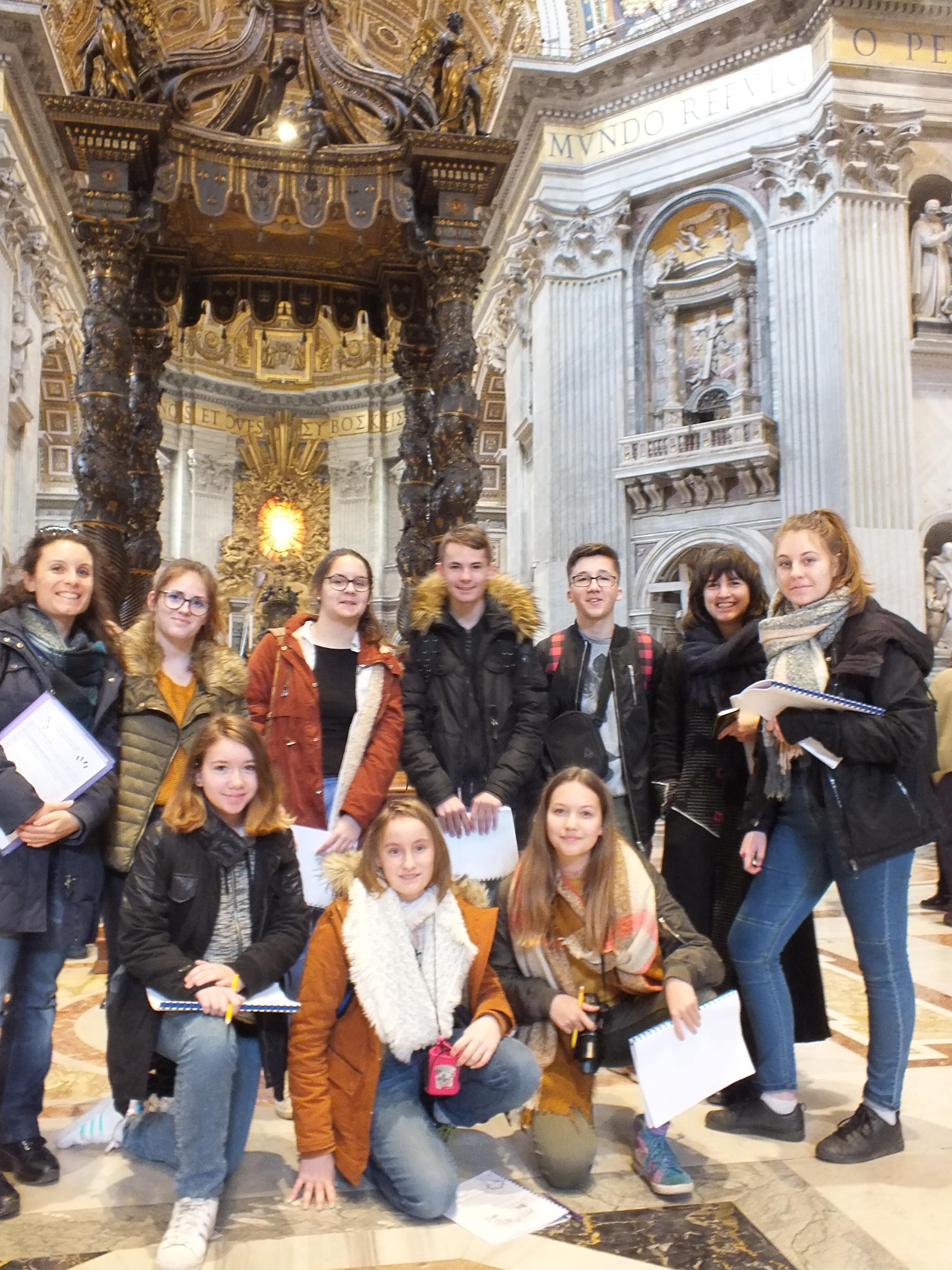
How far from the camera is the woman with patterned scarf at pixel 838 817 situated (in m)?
2.91

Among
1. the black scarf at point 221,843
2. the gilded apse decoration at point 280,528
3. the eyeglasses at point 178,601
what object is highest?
the gilded apse decoration at point 280,528

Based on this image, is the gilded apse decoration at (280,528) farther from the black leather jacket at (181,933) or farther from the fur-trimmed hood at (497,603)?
the black leather jacket at (181,933)

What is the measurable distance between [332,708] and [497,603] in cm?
69

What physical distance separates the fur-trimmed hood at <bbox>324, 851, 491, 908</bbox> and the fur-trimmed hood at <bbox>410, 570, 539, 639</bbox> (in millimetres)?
917

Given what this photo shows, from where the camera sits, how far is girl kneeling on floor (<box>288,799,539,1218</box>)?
265 centimetres

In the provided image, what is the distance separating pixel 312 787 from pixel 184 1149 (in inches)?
49.6

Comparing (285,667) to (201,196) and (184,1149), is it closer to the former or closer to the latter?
(184,1149)

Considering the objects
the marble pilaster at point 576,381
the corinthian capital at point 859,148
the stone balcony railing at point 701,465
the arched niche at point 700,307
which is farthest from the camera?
the marble pilaster at point 576,381

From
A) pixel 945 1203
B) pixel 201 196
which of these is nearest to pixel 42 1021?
pixel 945 1203

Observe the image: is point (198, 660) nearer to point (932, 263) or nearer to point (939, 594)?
point (939, 594)

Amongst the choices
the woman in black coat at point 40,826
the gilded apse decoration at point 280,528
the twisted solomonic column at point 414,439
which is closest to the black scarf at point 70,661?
the woman in black coat at point 40,826

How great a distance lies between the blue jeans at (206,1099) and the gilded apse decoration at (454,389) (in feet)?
13.0

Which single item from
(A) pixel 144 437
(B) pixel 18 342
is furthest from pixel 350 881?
(B) pixel 18 342

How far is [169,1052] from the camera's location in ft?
8.68
